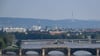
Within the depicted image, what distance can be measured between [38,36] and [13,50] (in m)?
17.5

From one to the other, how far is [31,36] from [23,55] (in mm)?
19638

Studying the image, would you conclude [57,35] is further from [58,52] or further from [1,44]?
[1,44]

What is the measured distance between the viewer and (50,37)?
40594 mm

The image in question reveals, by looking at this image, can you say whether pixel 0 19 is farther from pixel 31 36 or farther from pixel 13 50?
pixel 13 50

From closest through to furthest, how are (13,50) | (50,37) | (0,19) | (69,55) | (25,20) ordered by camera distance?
(69,55) → (13,50) → (50,37) → (0,19) → (25,20)

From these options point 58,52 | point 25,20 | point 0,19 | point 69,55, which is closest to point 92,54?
point 69,55

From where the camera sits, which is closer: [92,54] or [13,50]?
[92,54]

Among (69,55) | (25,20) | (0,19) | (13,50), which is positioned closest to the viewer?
(69,55)

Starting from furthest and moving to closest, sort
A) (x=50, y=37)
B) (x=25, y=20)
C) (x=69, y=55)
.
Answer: (x=25, y=20)
(x=50, y=37)
(x=69, y=55)

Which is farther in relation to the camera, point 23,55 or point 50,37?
point 50,37

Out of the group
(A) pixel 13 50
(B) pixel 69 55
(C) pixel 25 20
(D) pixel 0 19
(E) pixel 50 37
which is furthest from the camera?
(C) pixel 25 20

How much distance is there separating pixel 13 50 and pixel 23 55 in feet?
7.04

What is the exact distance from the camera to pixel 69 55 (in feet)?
74.0

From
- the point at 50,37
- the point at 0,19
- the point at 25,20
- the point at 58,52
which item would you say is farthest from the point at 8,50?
the point at 25,20
